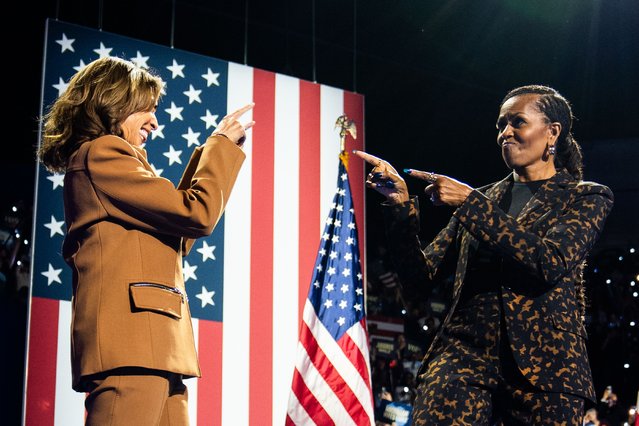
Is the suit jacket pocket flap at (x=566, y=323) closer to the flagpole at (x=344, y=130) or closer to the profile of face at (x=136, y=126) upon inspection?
the profile of face at (x=136, y=126)

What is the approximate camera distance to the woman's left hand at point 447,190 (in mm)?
1900

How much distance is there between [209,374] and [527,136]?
2.19 m

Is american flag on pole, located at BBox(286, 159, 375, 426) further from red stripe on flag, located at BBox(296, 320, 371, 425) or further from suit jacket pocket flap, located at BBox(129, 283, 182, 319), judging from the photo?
suit jacket pocket flap, located at BBox(129, 283, 182, 319)

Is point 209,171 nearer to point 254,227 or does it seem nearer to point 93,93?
point 93,93

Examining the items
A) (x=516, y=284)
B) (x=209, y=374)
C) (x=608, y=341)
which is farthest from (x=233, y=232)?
(x=608, y=341)

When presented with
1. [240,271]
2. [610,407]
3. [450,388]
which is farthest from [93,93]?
[610,407]

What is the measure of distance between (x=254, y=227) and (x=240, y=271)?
233 millimetres

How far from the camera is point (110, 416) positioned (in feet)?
5.16

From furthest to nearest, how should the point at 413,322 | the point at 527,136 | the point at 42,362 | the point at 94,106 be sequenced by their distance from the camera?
the point at 413,322 < the point at 42,362 < the point at 527,136 < the point at 94,106

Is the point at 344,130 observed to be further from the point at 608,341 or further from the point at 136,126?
the point at 608,341

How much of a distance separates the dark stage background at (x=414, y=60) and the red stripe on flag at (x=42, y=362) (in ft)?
5.02

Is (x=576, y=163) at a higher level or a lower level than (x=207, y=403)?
higher

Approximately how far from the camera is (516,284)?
1.88 meters

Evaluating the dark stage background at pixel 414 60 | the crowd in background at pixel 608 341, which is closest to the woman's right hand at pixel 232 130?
the dark stage background at pixel 414 60
